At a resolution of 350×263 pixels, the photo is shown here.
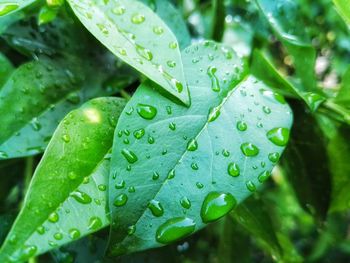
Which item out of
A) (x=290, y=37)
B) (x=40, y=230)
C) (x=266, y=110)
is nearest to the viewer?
(x=40, y=230)

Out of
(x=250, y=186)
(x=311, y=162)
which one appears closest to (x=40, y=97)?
(x=250, y=186)

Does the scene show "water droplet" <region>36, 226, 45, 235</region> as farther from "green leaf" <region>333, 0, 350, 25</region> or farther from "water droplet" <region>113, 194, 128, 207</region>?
"green leaf" <region>333, 0, 350, 25</region>

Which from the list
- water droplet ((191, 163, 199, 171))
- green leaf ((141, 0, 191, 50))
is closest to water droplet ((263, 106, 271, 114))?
water droplet ((191, 163, 199, 171))

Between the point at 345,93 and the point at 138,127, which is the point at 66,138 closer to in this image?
the point at 138,127

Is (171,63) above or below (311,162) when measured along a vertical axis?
above

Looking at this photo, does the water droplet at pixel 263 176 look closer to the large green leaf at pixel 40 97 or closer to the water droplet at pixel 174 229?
Result: the water droplet at pixel 174 229

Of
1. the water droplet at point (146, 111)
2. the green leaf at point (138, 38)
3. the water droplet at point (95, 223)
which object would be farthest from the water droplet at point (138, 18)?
the water droplet at point (95, 223)

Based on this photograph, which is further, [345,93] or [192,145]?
[345,93]
